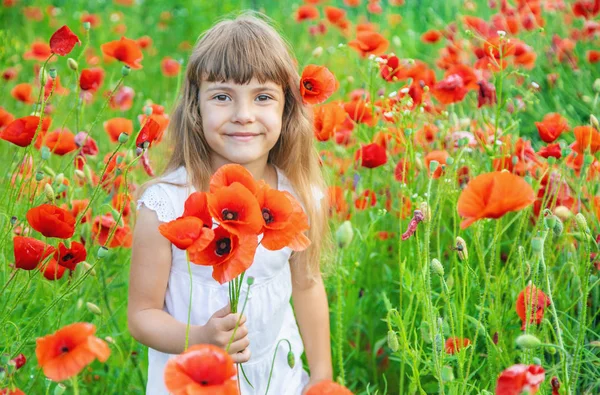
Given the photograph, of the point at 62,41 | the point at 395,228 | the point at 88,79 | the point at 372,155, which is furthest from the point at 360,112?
the point at 62,41

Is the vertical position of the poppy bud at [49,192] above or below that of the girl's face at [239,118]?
below

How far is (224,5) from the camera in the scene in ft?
15.7

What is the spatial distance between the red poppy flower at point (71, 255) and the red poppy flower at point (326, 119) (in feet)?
2.35

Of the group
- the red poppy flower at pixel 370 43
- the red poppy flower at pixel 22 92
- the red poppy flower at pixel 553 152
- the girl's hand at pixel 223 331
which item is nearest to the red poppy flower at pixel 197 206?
the girl's hand at pixel 223 331

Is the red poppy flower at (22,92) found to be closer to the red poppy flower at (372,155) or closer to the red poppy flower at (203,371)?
the red poppy flower at (372,155)

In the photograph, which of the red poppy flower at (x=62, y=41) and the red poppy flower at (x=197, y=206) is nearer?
the red poppy flower at (x=197, y=206)

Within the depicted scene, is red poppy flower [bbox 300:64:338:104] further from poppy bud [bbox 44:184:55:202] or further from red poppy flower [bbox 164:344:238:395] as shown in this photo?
red poppy flower [bbox 164:344:238:395]

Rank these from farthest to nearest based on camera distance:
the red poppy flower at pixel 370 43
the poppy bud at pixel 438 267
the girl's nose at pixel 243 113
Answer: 1. the red poppy flower at pixel 370 43
2. the girl's nose at pixel 243 113
3. the poppy bud at pixel 438 267

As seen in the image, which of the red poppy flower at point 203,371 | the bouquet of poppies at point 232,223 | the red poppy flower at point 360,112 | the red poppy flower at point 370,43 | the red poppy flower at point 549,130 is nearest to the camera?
the red poppy flower at point 203,371

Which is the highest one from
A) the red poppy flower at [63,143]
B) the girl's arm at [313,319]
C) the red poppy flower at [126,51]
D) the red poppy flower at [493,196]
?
the red poppy flower at [493,196]

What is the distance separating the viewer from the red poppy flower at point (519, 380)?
965 mm

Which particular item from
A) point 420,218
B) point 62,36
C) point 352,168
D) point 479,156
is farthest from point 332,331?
point 62,36

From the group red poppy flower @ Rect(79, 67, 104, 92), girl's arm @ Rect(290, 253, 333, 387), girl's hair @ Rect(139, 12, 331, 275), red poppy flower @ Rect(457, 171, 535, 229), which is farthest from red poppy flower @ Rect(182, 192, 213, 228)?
red poppy flower @ Rect(79, 67, 104, 92)

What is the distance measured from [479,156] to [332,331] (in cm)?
65
